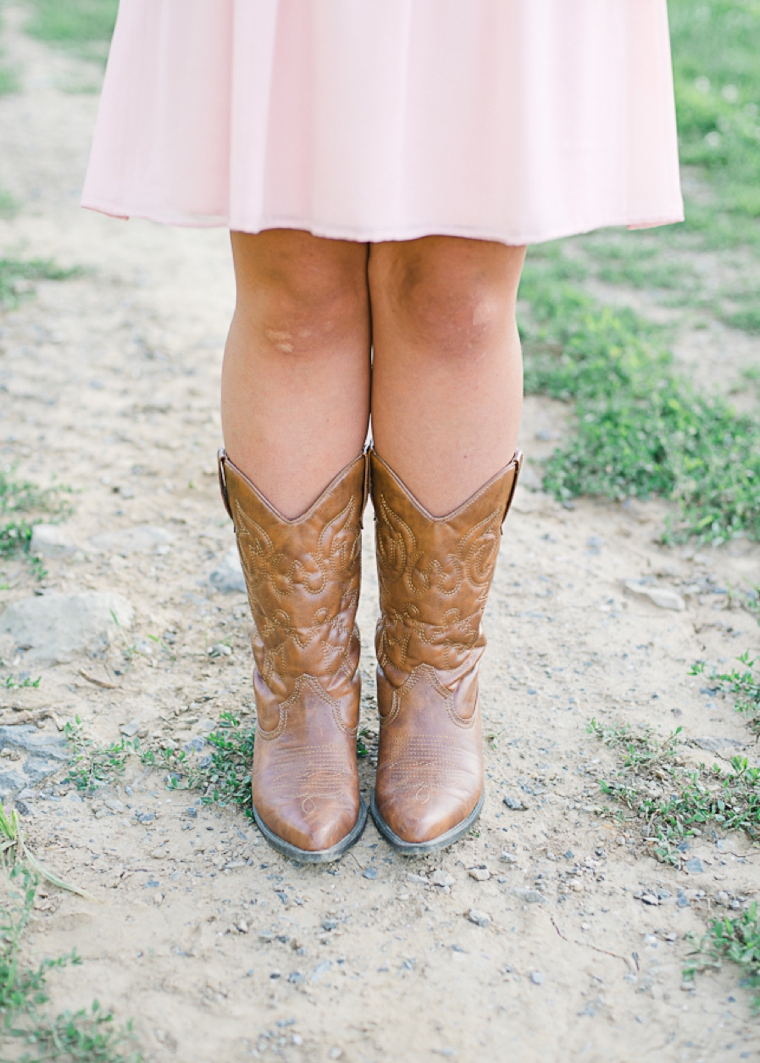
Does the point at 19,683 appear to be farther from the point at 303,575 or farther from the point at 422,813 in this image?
the point at 422,813

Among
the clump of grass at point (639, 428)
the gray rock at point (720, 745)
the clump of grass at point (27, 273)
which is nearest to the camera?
the gray rock at point (720, 745)

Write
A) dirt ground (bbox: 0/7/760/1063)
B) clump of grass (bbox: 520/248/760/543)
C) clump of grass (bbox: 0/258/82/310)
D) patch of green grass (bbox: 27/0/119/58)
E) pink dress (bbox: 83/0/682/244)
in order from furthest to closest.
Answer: patch of green grass (bbox: 27/0/119/58), clump of grass (bbox: 0/258/82/310), clump of grass (bbox: 520/248/760/543), dirt ground (bbox: 0/7/760/1063), pink dress (bbox: 83/0/682/244)

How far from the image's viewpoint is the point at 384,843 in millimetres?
1434

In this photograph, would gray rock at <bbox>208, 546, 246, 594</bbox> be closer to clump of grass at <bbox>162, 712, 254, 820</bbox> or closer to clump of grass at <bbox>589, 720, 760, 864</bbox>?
clump of grass at <bbox>162, 712, 254, 820</bbox>

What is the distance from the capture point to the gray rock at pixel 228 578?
199cm

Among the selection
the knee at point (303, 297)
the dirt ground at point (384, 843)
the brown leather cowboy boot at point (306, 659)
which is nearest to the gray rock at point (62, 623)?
the dirt ground at point (384, 843)

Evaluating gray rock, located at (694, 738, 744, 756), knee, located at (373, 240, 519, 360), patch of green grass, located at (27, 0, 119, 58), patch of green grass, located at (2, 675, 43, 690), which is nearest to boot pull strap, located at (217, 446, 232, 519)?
knee, located at (373, 240, 519, 360)

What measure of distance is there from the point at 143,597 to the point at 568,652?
0.89 metres

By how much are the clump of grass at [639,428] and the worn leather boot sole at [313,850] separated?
1155 millimetres

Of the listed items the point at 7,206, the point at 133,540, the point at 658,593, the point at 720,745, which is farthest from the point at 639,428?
the point at 7,206

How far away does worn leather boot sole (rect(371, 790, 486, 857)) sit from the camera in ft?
4.50

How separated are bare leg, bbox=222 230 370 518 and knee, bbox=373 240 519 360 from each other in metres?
0.08

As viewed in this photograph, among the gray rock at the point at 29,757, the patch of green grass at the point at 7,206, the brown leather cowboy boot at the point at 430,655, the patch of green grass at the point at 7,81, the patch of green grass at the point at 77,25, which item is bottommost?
the gray rock at the point at 29,757

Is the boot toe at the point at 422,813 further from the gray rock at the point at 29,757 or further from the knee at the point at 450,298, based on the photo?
the knee at the point at 450,298
